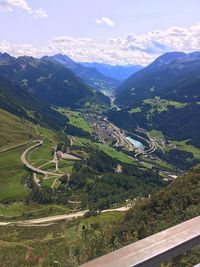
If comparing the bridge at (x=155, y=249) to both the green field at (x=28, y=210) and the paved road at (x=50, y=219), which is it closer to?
the paved road at (x=50, y=219)

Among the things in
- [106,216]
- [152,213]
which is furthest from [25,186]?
[152,213]

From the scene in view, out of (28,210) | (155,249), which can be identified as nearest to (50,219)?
(28,210)

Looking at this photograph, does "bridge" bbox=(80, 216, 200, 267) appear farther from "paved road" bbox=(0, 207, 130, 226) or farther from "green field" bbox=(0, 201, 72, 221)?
"green field" bbox=(0, 201, 72, 221)

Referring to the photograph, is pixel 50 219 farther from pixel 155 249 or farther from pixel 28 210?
pixel 155 249

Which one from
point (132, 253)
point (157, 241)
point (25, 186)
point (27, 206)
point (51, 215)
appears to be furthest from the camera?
point (25, 186)

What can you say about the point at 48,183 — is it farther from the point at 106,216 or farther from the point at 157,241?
the point at 157,241

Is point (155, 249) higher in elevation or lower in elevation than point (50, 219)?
higher

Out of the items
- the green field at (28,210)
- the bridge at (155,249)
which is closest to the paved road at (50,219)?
the green field at (28,210)

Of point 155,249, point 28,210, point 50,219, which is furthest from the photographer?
point 28,210
